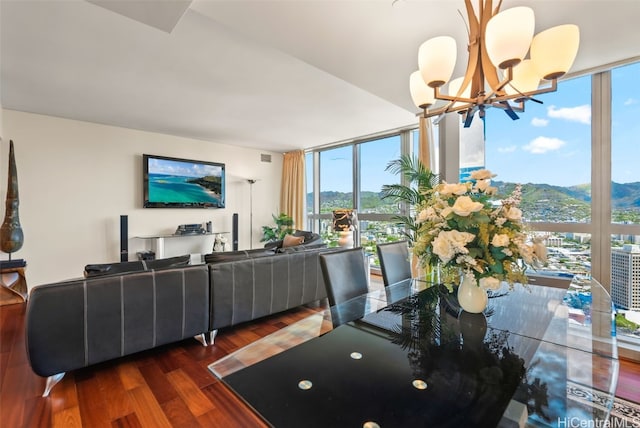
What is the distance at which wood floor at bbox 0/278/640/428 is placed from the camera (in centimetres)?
151

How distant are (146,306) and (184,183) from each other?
3.54 meters

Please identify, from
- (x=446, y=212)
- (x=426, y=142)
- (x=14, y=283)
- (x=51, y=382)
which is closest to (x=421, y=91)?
(x=446, y=212)

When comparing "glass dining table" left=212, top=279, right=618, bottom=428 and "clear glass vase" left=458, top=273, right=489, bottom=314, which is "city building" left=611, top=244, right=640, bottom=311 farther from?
"clear glass vase" left=458, top=273, right=489, bottom=314

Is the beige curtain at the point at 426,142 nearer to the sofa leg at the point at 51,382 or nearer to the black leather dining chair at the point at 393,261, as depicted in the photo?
the black leather dining chair at the point at 393,261

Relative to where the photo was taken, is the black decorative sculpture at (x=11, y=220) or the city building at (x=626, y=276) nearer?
the city building at (x=626, y=276)

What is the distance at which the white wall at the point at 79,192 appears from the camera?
379cm

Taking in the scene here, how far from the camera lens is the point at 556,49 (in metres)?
1.30

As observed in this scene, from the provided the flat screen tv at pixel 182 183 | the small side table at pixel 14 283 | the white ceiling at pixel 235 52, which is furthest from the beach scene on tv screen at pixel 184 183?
the small side table at pixel 14 283

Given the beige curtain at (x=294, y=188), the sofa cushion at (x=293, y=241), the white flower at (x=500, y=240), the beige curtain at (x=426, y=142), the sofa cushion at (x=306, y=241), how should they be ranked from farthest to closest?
the beige curtain at (x=294, y=188) → the sofa cushion at (x=293, y=241) → the beige curtain at (x=426, y=142) → the sofa cushion at (x=306, y=241) → the white flower at (x=500, y=240)

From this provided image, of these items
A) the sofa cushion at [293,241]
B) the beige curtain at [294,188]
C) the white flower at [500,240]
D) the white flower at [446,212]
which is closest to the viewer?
the white flower at [500,240]

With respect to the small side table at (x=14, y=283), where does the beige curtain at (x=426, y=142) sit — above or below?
above

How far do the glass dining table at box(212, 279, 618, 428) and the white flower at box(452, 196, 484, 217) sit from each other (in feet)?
1.69

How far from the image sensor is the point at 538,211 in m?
2.87

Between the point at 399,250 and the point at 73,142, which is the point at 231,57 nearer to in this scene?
the point at 399,250
